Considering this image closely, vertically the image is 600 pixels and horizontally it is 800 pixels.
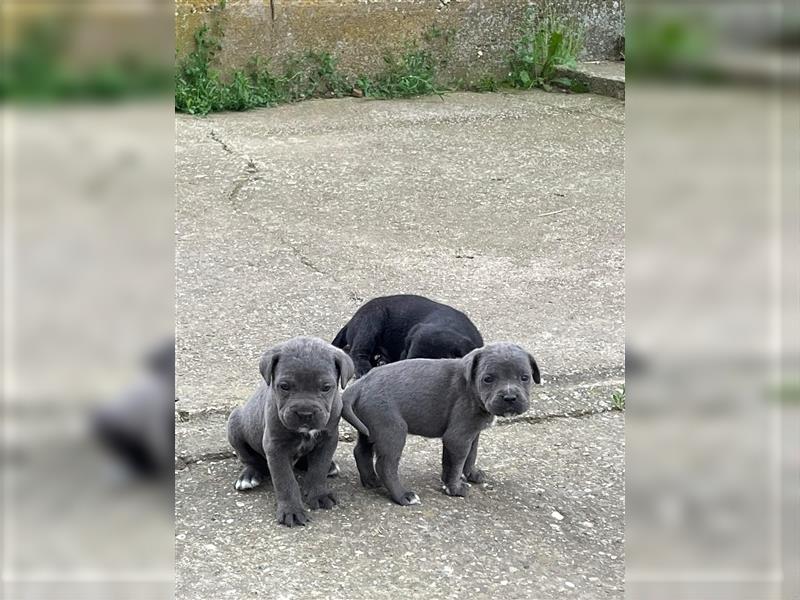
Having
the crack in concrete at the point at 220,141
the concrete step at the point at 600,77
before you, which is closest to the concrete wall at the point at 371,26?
the concrete step at the point at 600,77

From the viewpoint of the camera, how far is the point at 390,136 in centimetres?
725

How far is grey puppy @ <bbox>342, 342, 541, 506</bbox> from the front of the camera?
2.81m

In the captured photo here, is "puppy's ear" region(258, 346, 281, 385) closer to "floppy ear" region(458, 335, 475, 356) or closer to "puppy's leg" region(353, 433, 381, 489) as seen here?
"puppy's leg" region(353, 433, 381, 489)

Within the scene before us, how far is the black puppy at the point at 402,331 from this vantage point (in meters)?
3.61

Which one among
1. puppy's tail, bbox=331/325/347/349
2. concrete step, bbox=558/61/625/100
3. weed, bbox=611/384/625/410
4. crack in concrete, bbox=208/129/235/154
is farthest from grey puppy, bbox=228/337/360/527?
concrete step, bbox=558/61/625/100

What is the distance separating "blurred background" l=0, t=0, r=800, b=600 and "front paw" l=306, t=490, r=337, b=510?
2.21m

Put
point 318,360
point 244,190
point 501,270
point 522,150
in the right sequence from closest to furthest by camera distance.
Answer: point 318,360 < point 501,270 < point 244,190 < point 522,150

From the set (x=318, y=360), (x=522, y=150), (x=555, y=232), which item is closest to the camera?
(x=318, y=360)
